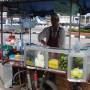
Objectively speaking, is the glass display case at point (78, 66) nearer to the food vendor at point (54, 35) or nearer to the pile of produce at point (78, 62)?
the pile of produce at point (78, 62)

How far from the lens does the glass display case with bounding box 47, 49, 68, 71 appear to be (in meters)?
5.64

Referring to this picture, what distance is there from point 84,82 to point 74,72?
0.24 metres

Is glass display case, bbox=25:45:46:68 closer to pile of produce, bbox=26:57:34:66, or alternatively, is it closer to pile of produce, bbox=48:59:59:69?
pile of produce, bbox=26:57:34:66

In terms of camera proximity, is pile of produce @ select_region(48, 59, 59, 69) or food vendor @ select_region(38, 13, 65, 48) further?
food vendor @ select_region(38, 13, 65, 48)

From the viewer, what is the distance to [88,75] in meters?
5.42

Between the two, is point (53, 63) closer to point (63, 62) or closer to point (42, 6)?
point (63, 62)

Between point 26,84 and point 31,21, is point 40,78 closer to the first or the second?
point 26,84

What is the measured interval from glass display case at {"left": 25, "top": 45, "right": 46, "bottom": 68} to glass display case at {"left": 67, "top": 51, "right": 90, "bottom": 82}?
25.8 inches

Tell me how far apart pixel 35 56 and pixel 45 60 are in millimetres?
276

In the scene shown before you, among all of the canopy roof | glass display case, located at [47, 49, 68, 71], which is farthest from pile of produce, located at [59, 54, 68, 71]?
the canopy roof

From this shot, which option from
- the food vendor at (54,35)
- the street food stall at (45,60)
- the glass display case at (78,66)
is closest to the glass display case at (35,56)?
the street food stall at (45,60)

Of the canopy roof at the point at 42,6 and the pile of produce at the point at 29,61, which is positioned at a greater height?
the canopy roof at the point at 42,6

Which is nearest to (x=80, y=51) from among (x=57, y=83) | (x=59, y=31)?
(x=57, y=83)

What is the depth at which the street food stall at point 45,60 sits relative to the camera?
5.42 meters
